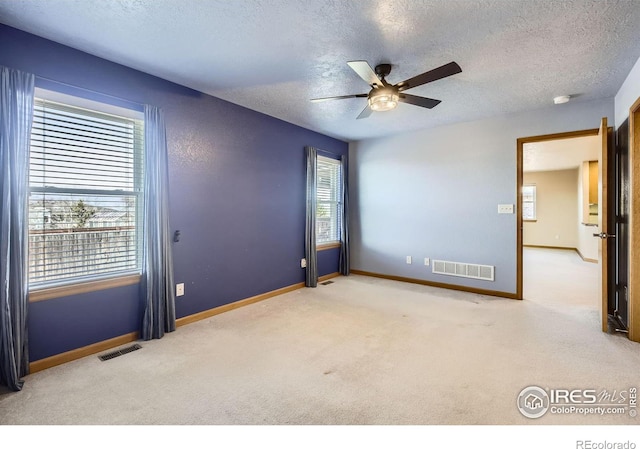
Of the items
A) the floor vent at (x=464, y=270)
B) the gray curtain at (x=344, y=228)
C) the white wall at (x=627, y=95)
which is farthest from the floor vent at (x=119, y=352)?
the white wall at (x=627, y=95)

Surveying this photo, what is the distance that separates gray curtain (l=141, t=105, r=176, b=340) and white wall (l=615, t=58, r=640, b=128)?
13.9 ft

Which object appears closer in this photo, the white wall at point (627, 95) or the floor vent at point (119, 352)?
the floor vent at point (119, 352)

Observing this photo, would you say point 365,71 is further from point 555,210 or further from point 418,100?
point 555,210

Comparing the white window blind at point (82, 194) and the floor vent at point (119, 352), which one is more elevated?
the white window blind at point (82, 194)

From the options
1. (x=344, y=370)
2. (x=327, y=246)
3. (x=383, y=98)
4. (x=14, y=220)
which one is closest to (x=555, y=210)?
(x=327, y=246)

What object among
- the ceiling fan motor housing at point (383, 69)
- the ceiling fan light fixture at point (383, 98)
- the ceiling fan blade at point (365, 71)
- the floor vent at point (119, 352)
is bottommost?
the floor vent at point (119, 352)

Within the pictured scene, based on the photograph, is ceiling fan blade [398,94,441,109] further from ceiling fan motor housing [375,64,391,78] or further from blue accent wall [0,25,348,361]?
blue accent wall [0,25,348,361]

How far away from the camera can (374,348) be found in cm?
258

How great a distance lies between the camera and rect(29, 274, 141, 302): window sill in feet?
7.44

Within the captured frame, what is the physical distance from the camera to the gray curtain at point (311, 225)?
4.61 metres

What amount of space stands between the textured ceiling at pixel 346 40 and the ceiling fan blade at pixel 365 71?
0.70ft

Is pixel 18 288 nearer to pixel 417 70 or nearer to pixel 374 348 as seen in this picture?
pixel 374 348

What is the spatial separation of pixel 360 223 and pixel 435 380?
3.66 meters

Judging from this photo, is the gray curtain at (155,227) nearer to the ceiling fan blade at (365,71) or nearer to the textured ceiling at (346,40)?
the textured ceiling at (346,40)
